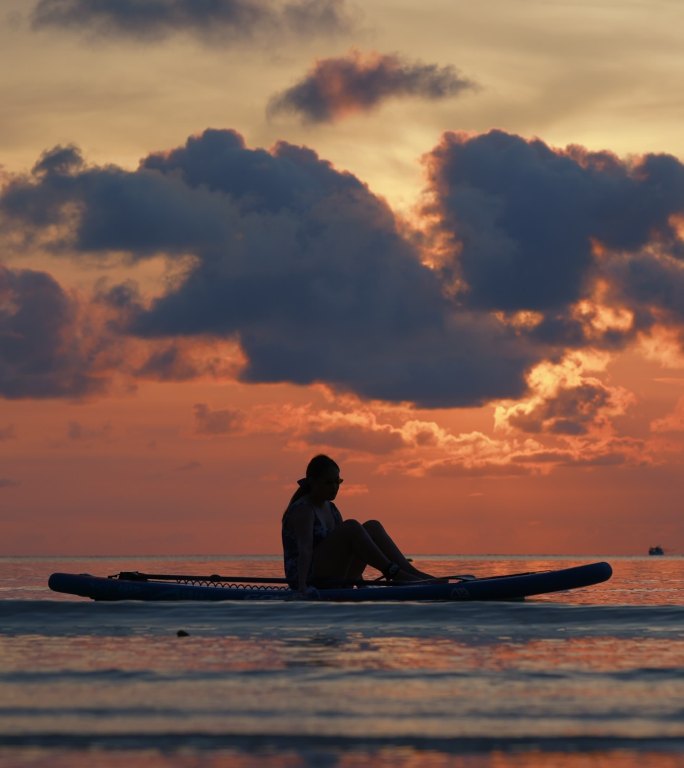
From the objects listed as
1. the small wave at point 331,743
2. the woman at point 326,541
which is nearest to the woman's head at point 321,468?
the woman at point 326,541

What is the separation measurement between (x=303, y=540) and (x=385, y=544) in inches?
49.9

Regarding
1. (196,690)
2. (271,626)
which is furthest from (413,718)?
(271,626)

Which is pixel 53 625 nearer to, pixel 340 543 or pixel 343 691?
pixel 340 543

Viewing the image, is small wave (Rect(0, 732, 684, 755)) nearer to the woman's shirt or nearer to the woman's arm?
the woman's arm

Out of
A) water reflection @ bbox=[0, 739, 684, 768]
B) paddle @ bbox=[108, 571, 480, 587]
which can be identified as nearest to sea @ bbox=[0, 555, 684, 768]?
water reflection @ bbox=[0, 739, 684, 768]

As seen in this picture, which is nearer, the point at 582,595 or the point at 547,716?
the point at 547,716

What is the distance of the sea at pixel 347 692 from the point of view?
22.4ft

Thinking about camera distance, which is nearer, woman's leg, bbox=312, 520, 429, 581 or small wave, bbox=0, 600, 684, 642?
small wave, bbox=0, 600, 684, 642

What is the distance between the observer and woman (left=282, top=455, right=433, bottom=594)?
1638 cm

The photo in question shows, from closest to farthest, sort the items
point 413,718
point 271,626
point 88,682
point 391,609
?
point 413,718 → point 88,682 → point 271,626 → point 391,609

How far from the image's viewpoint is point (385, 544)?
55.7 ft

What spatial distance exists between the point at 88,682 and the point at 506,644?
14.9ft

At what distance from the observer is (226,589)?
58.5 ft

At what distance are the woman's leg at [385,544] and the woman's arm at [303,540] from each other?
0.86 metres
